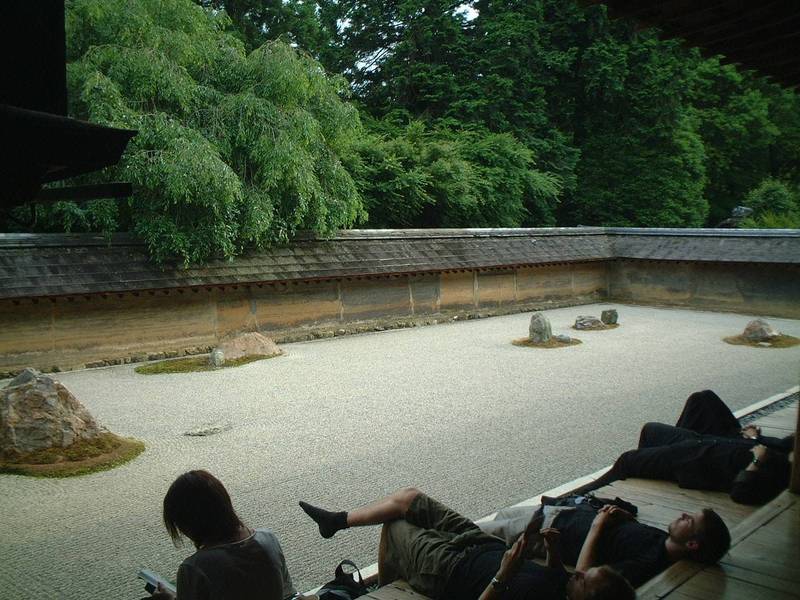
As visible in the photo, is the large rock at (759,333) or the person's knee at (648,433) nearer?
the person's knee at (648,433)

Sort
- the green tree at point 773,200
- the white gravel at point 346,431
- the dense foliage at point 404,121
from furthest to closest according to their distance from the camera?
1. the green tree at point 773,200
2. the dense foliage at point 404,121
3. the white gravel at point 346,431

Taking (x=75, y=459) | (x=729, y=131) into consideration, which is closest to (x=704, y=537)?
(x=75, y=459)

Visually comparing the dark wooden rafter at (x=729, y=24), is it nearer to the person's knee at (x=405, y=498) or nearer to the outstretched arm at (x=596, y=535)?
the outstretched arm at (x=596, y=535)

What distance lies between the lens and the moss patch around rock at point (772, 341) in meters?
10.9

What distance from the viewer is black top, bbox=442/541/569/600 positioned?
8.01 feet

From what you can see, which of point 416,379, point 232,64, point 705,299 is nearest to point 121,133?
point 416,379

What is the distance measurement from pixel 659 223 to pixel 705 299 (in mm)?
9864

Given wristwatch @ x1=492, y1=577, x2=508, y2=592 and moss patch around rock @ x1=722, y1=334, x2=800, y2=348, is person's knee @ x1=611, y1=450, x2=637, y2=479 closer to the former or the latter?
wristwatch @ x1=492, y1=577, x2=508, y2=592

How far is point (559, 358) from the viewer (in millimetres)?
10109

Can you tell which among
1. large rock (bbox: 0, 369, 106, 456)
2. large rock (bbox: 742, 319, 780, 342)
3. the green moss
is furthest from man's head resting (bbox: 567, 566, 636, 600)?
large rock (bbox: 742, 319, 780, 342)

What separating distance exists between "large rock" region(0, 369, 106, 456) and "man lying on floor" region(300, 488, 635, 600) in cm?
326

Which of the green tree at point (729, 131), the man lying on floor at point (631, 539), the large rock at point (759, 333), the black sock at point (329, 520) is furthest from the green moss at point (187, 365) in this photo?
the green tree at point (729, 131)

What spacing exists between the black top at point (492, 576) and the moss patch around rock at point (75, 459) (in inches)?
150

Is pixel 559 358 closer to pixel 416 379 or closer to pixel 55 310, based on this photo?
pixel 416 379
